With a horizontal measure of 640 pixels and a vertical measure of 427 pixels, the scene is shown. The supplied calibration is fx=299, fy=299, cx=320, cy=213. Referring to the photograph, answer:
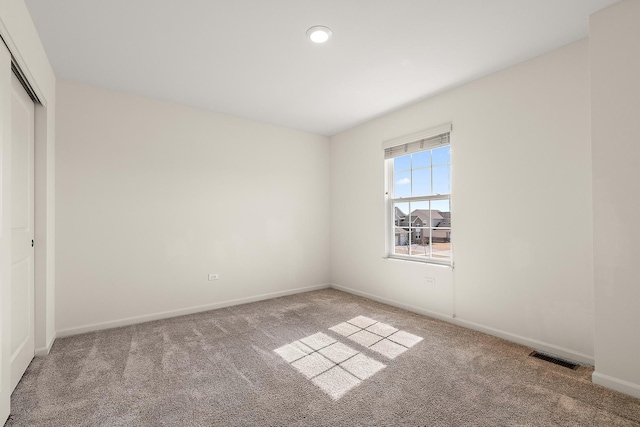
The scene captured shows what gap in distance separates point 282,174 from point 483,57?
10.1 feet

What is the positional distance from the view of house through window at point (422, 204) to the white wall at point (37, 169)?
383 cm

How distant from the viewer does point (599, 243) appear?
7.30 ft

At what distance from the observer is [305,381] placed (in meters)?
2.28

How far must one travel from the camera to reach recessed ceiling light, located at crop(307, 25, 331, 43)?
93.6 inches

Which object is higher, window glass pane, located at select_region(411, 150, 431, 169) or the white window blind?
the white window blind

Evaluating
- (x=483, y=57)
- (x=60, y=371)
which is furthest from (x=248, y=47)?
(x=60, y=371)

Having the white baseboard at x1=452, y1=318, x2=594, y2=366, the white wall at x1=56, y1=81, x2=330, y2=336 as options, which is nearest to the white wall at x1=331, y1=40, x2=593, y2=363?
the white baseboard at x1=452, y1=318, x2=594, y2=366

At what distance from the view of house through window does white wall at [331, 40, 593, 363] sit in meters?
0.17

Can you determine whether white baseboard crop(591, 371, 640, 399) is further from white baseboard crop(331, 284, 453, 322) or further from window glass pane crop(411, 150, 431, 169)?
window glass pane crop(411, 150, 431, 169)

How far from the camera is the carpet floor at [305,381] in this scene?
73.7 inches

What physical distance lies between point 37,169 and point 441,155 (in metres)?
4.21

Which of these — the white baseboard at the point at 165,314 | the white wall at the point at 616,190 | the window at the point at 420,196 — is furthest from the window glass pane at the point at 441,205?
the white baseboard at the point at 165,314

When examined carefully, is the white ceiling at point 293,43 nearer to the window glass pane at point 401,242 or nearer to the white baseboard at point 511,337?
the window glass pane at point 401,242

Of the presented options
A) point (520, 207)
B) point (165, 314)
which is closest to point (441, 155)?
point (520, 207)
